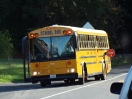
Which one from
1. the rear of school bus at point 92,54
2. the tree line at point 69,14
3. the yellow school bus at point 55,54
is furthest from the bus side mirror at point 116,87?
the tree line at point 69,14

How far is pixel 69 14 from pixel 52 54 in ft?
94.1

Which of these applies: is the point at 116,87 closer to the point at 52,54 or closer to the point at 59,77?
the point at 59,77

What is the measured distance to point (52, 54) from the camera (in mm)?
23391

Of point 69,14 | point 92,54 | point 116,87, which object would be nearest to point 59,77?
point 92,54

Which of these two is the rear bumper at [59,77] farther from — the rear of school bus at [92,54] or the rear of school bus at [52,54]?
the rear of school bus at [92,54]

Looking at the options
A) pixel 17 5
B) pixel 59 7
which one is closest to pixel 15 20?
pixel 17 5

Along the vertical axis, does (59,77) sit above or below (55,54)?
below

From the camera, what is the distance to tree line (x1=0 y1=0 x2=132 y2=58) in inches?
2009

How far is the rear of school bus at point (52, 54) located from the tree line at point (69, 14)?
25975 mm

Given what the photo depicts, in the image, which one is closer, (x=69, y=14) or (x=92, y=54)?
(x=92, y=54)

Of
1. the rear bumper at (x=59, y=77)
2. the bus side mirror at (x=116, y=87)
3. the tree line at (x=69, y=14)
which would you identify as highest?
the tree line at (x=69, y=14)

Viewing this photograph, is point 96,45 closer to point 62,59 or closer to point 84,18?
point 62,59

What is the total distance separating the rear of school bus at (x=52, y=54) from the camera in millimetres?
23094

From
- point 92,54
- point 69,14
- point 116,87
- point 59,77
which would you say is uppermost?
point 69,14
